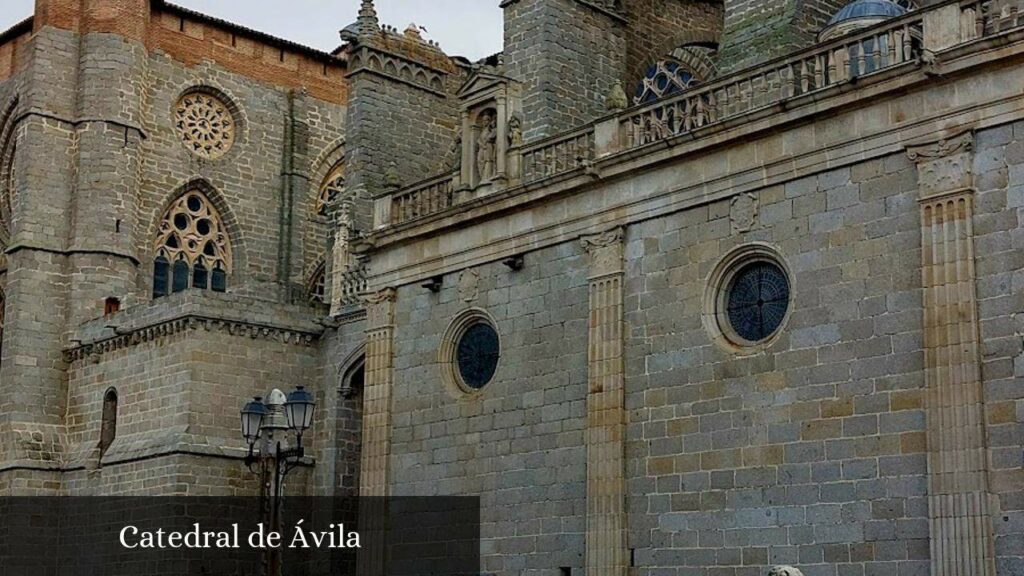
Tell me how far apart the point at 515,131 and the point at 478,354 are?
9.74 ft

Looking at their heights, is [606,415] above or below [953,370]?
below

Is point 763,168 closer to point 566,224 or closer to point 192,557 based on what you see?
point 566,224

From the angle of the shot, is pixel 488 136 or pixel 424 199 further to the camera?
pixel 424 199

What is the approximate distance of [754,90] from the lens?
17109 millimetres

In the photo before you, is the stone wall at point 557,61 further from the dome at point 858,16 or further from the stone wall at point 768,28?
the dome at point 858,16

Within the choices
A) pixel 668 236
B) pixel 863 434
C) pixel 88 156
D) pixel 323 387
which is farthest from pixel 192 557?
pixel 863 434

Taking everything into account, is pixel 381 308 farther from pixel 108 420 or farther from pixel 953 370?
pixel 108 420

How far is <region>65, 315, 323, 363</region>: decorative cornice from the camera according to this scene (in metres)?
28.0

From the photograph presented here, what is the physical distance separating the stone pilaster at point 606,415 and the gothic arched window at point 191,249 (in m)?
19.5

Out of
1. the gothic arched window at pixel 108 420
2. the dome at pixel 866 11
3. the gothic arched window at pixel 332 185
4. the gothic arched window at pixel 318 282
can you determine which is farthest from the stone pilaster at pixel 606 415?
the gothic arched window at pixel 332 185

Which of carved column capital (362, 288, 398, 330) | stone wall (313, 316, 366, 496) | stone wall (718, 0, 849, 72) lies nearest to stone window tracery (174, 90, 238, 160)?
stone wall (313, 316, 366, 496)

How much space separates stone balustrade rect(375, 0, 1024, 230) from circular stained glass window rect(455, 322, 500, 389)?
1.78 meters

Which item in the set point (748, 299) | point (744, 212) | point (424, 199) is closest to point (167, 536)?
point (424, 199)

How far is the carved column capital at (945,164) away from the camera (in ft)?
48.3
